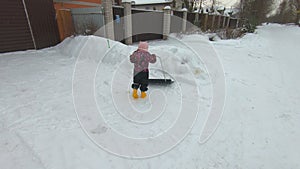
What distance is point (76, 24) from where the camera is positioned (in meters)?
7.47

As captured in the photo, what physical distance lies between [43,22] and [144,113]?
7.03 metres

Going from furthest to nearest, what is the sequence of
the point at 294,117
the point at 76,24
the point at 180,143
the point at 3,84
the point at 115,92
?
the point at 76,24 < the point at 3,84 < the point at 115,92 < the point at 294,117 < the point at 180,143

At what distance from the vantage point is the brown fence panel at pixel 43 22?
6.53 m

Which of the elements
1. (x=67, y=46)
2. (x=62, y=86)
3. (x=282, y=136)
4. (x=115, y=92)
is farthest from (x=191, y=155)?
(x=67, y=46)

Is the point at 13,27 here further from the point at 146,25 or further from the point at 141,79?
the point at 141,79

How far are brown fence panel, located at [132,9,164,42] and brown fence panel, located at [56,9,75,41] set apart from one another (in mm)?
3152

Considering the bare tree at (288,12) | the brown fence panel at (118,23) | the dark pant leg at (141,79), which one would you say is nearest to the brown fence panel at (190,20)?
the brown fence panel at (118,23)

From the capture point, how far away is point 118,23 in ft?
25.0

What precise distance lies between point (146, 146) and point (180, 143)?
0.48 metres

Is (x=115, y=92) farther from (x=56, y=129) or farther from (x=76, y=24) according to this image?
(x=76, y=24)

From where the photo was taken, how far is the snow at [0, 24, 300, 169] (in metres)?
1.90

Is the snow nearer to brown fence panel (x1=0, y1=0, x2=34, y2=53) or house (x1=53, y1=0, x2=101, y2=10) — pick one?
brown fence panel (x1=0, y1=0, x2=34, y2=53)

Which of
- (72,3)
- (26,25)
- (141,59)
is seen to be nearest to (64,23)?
(26,25)

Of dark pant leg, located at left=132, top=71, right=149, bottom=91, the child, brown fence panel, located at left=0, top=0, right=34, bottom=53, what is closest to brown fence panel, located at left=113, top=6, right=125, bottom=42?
brown fence panel, located at left=0, top=0, right=34, bottom=53
